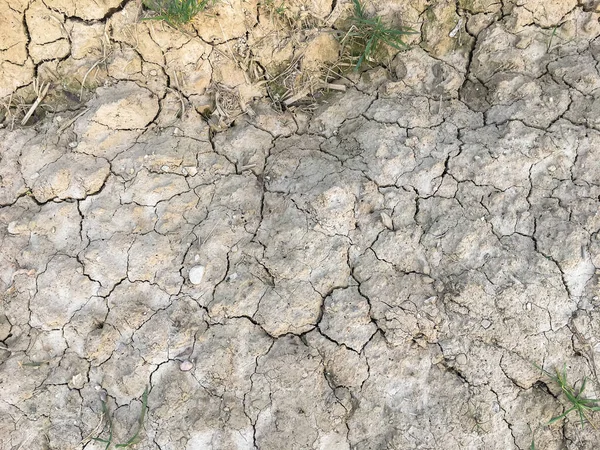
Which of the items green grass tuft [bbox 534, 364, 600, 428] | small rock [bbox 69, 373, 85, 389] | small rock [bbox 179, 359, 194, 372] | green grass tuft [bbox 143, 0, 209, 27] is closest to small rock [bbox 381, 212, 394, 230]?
green grass tuft [bbox 534, 364, 600, 428]

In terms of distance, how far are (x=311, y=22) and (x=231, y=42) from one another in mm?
470

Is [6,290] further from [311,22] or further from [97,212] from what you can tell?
[311,22]

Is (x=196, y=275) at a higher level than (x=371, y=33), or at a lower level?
lower

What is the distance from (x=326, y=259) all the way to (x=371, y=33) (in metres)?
1.33

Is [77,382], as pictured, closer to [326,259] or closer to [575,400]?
[326,259]

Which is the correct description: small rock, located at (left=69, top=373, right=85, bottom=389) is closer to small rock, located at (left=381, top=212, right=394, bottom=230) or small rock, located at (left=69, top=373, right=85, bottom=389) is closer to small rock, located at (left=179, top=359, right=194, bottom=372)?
small rock, located at (left=179, top=359, right=194, bottom=372)

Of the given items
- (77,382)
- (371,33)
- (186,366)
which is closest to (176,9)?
(371,33)

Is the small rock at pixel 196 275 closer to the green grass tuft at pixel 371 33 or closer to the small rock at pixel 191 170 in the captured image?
the small rock at pixel 191 170

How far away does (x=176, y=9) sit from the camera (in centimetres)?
246

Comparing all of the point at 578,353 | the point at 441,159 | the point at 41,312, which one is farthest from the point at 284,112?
the point at 578,353

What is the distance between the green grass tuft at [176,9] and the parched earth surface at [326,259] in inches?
10.9

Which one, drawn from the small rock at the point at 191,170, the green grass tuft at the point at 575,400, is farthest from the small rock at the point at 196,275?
the green grass tuft at the point at 575,400

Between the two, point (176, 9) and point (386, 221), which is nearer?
point (386, 221)

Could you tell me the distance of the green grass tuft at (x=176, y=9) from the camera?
2452mm
